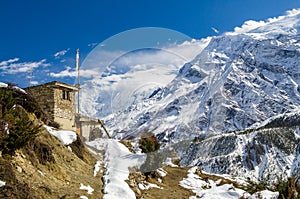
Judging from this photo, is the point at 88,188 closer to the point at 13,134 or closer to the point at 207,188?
the point at 13,134

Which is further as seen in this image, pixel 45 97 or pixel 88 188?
pixel 45 97

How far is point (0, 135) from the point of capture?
930 centimetres

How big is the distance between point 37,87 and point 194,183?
33.7 feet

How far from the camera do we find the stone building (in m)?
18.3

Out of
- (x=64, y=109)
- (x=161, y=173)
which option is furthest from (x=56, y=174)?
(x=161, y=173)

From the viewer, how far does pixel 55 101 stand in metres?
18.4

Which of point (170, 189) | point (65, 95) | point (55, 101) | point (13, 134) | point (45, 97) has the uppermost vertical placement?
point (65, 95)

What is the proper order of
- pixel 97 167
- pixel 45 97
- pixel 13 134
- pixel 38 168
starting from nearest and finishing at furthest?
pixel 13 134
pixel 38 168
pixel 97 167
pixel 45 97

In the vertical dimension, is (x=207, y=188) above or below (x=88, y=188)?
below

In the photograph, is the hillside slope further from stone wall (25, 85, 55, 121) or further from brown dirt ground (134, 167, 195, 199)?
stone wall (25, 85, 55, 121)

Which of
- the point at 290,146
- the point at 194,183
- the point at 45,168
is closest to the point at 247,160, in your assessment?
the point at 290,146

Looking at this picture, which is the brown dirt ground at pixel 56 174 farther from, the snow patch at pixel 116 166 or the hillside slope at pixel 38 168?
the snow patch at pixel 116 166

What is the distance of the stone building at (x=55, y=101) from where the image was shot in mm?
18309

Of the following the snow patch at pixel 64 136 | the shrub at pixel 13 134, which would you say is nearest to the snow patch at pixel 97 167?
the snow patch at pixel 64 136
